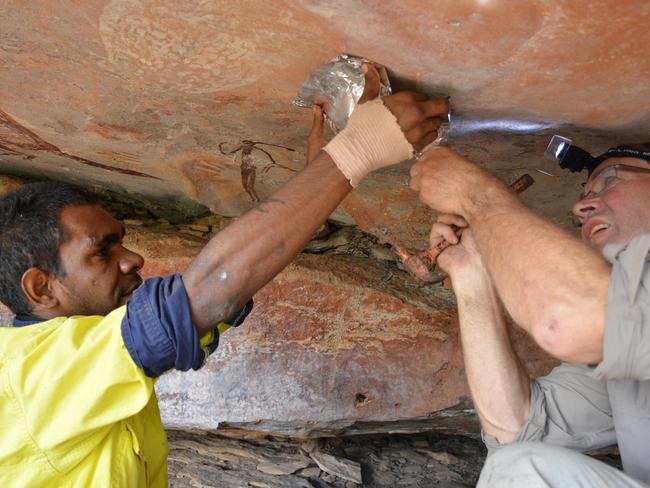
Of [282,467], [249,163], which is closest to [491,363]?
[249,163]

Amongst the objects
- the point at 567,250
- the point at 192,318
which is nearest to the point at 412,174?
the point at 567,250

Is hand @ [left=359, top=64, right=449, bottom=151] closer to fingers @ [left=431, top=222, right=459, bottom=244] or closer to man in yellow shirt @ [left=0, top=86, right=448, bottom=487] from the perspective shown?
man in yellow shirt @ [left=0, top=86, right=448, bottom=487]

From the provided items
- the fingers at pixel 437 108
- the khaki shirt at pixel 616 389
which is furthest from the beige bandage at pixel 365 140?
the khaki shirt at pixel 616 389

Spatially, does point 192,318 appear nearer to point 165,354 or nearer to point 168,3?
point 165,354

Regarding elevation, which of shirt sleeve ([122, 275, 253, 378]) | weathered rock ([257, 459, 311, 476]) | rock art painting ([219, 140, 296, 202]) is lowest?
weathered rock ([257, 459, 311, 476])

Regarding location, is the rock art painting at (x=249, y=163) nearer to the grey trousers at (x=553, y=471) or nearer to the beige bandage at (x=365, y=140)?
the beige bandage at (x=365, y=140)

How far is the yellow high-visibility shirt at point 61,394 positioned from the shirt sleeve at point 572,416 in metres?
1.28

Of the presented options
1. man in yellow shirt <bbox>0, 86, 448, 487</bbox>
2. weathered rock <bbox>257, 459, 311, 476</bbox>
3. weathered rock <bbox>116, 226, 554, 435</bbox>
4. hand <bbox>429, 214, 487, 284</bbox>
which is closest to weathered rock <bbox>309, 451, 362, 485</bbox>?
weathered rock <bbox>257, 459, 311, 476</bbox>

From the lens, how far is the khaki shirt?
1.38 m

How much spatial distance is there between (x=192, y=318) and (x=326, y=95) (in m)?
0.83

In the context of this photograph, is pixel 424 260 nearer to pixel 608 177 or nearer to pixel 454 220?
pixel 454 220

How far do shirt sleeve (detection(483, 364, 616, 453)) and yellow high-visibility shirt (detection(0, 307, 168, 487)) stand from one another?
1284mm

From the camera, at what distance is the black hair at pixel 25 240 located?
2031mm

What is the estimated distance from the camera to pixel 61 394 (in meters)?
1.65
